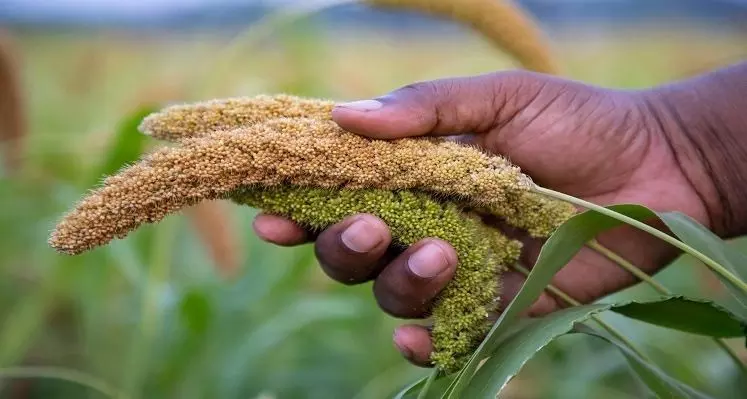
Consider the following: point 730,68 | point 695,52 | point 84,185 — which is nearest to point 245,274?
point 84,185

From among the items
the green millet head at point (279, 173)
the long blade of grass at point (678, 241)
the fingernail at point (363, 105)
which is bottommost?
the long blade of grass at point (678, 241)

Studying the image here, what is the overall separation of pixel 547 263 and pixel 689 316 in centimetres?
27

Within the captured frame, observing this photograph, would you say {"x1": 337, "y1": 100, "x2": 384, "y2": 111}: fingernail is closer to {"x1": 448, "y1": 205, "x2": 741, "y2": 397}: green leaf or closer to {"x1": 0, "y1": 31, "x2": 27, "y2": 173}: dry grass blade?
{"x1": 448, "y1": 205, "x2": 741, "y2": 397}: green leaf

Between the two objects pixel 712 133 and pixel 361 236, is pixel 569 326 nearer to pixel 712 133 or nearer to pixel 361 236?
pixel 361 236

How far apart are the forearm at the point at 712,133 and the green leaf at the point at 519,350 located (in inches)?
23.5

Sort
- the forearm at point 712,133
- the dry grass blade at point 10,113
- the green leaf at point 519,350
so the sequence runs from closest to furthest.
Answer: the green leaf at point 519,350 < the forearm at point 712,133 < the dry grass blade at point 10,113

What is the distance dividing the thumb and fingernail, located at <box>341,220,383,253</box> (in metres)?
0.13

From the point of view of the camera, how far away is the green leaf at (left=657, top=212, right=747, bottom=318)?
3.39 feet

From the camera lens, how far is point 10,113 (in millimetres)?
2482

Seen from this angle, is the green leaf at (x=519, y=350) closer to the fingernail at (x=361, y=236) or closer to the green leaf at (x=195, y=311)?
the fingernail at (x=361, y=236)

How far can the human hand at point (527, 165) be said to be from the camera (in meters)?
1.10

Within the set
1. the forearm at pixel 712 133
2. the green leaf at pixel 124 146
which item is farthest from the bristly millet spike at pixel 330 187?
the green leaf at pixel 124 146

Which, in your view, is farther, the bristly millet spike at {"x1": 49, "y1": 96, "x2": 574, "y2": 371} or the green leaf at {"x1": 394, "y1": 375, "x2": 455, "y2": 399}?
the green leaf at {"x1": 394, "y1": 375, "x2": 455, "y2": 399}

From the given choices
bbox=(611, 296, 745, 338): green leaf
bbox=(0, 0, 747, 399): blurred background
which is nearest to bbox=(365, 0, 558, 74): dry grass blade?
bbox=(0, 0, 747, 399): blurred background
